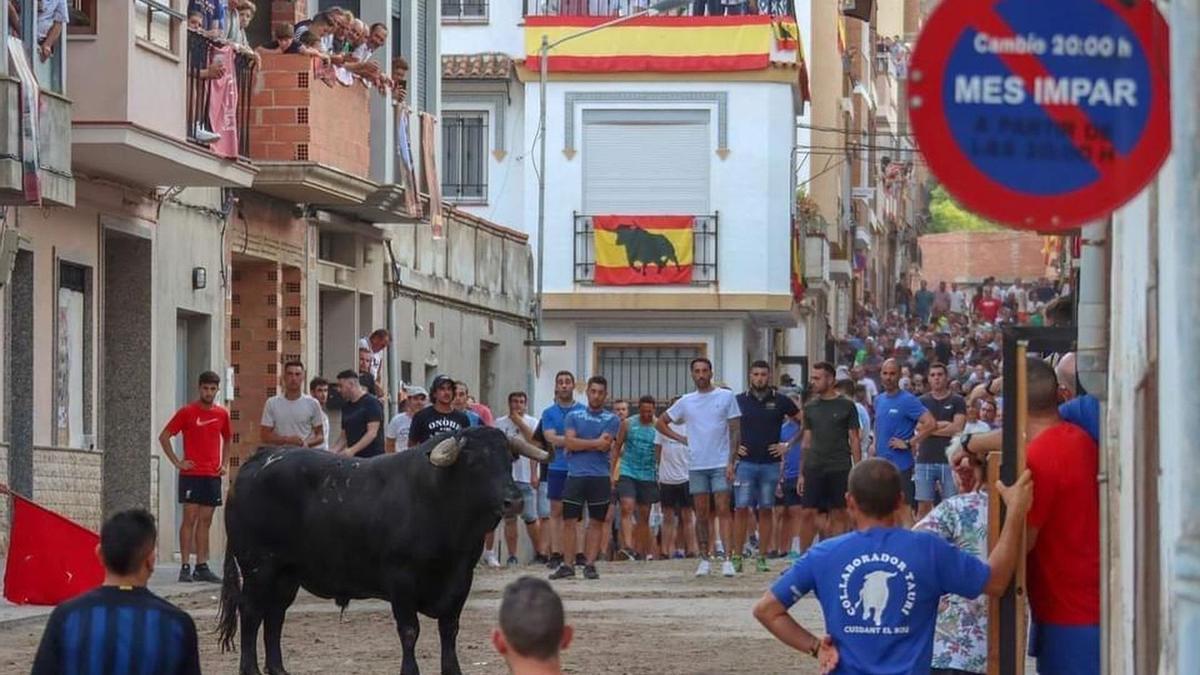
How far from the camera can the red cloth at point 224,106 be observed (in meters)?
27.1

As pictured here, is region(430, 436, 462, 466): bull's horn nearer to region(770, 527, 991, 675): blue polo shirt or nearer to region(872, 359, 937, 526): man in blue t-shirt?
region(770, 527, 991, 675): blue polo shirt

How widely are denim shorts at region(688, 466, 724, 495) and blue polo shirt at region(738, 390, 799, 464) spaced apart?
32 cm

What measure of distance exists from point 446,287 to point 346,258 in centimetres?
533

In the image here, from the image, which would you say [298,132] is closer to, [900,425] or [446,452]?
[900,425]

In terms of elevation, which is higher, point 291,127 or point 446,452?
point 291,127

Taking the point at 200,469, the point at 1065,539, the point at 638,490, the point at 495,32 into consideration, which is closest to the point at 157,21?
the point at 200,469

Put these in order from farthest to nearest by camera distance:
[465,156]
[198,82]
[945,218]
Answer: [945,218] < [465,156] < [198,82]

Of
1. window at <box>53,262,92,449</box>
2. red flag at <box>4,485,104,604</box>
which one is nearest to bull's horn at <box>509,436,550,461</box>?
red flag at <box>4,485,104,604</box>

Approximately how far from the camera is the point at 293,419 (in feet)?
80.1

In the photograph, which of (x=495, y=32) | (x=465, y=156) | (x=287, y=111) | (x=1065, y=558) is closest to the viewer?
(x=1065, y=558)

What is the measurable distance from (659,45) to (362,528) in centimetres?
3388

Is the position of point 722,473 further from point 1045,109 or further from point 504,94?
point 504,94

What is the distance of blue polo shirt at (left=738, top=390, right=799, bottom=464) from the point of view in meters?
25.7

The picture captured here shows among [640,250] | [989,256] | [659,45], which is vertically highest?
[659,45]
